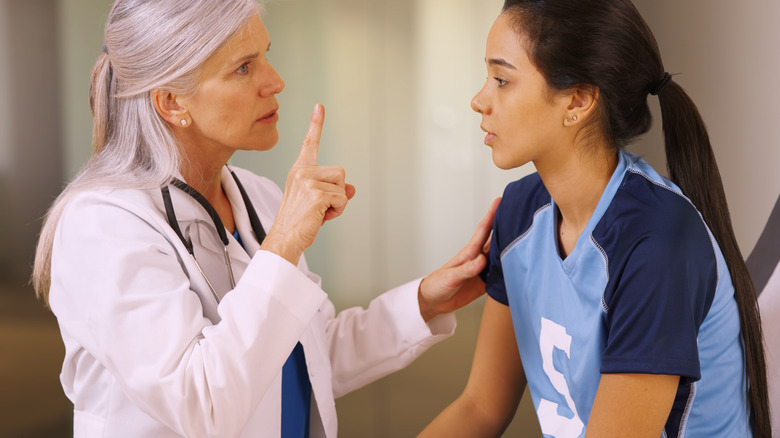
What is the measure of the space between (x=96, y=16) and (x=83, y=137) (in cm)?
45

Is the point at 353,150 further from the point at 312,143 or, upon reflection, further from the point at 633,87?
the point at 633,87

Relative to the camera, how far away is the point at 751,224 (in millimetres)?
1995

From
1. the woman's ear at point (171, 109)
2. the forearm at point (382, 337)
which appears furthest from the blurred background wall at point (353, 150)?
the woman's ear at point (171, 109)

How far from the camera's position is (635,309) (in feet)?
3.28

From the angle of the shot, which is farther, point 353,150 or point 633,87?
point 353,150

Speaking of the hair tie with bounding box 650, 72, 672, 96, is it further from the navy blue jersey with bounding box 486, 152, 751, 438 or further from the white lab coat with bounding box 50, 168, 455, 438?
the white lab coat with bounding box 50, 168, 455, 438

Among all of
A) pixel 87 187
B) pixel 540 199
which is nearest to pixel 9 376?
pixel 87 187

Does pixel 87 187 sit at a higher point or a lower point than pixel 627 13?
lower

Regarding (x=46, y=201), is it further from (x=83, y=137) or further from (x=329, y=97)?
(x=329, y=97)

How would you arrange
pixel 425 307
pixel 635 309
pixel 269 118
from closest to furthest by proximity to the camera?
pixel 635 309
pixel 269 118
pixel 425 307

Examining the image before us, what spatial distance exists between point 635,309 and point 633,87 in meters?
0.34

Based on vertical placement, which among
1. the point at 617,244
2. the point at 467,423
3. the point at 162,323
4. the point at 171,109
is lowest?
the point at 467,423

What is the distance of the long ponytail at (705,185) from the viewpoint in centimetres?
110

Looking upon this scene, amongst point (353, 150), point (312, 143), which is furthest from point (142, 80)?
point (353, 150)
